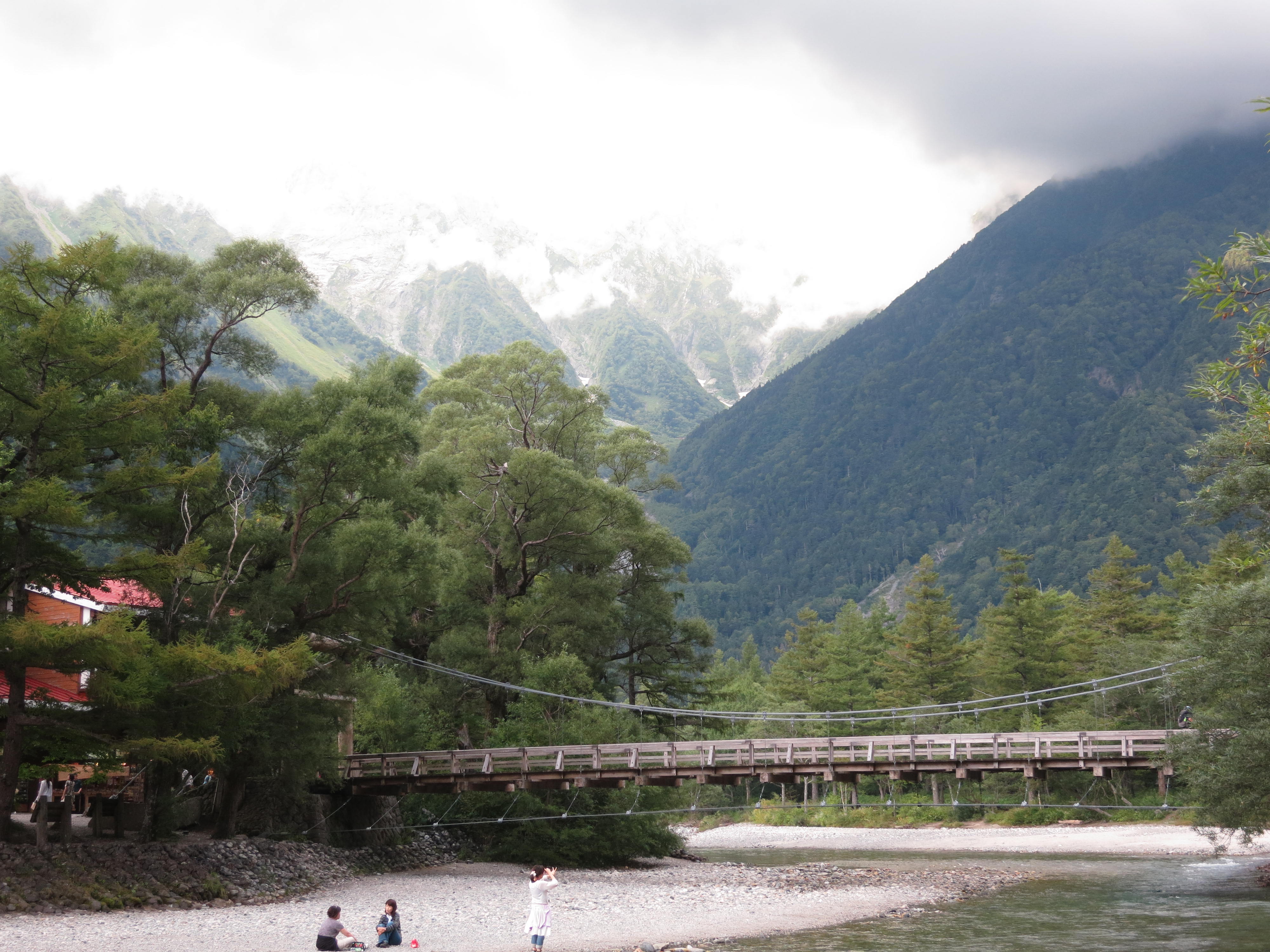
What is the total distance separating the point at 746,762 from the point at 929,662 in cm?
3636

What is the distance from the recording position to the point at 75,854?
17016 millimetres

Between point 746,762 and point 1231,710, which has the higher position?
point 1231,710

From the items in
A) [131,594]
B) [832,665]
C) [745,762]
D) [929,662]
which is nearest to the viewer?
[131,594]

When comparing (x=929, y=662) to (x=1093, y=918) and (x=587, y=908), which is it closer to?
(x=1093, y=918)

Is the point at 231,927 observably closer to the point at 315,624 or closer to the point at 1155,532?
the point at 315,624

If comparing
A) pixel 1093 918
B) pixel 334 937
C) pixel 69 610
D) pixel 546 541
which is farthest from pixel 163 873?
pixel 1093 918

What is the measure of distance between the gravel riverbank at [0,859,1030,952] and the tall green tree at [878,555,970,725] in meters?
28.4

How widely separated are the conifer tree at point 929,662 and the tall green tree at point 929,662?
0.09 feet

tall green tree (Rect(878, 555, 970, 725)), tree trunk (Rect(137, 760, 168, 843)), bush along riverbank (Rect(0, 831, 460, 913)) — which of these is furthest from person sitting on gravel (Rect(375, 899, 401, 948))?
tall green tree (Rect(878, 555, 970, 725))

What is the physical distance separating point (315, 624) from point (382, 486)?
3.53 meters

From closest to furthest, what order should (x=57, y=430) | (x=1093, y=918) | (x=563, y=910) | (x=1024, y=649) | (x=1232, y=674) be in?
(x=57, y=430)
(x=1093, y=918)
(x=1232, y=674)
(x=563, y=910)
(x=1024, y=649)

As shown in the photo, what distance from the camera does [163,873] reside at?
1828 cm

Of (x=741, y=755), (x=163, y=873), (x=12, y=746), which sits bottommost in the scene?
(x=163, y=873)

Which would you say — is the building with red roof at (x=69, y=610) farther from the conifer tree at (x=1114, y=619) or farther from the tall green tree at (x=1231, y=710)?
the conifer tree at (x=1114, y=619)
